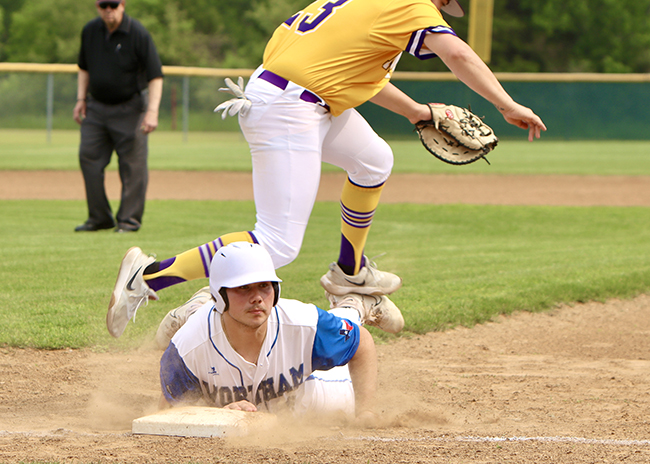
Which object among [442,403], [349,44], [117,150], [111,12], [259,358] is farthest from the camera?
[117,150]

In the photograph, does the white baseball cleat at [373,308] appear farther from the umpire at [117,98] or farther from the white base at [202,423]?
the umpire at [117,98]

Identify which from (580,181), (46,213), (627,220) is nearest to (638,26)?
(580,181)

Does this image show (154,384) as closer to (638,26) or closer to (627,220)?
(627,220)

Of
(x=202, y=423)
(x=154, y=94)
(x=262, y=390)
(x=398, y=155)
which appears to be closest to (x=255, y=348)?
(x=262, y=390)

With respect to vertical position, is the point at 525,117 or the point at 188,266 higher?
the point at 525,117

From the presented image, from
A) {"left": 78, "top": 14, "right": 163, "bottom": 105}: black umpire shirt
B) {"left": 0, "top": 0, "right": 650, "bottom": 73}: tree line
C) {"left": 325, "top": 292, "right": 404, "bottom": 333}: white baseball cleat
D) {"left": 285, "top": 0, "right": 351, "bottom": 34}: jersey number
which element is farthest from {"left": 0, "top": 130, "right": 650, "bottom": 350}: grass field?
{"left": 0, "top": 0, "right": 650, "bottom": 73}: tree line

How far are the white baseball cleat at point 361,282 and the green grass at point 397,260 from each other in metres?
1.11

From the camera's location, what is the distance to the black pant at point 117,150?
25.7 ft

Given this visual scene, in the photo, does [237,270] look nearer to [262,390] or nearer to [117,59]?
[262,390]

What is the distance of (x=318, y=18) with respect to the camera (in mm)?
3420

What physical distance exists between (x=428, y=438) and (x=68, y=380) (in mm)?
2007

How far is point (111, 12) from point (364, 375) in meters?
5.43

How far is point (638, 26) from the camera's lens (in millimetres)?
39406

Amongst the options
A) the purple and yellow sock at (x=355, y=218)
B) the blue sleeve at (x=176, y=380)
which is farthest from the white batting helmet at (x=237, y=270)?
the purple and yellow sock at (x=355, y=218)
